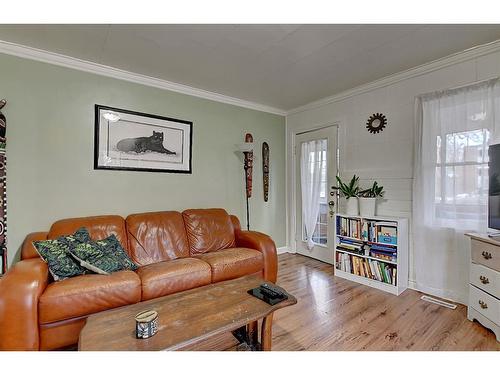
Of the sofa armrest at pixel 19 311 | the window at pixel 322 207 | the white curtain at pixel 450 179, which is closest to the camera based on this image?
the sofa armrest at pixel 19 311

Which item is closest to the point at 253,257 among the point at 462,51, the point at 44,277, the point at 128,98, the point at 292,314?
the point at 292,314

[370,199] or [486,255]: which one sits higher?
[370,199]

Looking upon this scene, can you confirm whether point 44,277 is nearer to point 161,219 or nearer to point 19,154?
point 161,219

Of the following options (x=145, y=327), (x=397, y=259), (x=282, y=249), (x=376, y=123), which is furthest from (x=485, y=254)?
(x=282, y=249)

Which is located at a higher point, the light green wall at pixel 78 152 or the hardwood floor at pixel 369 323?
the light green wall at pixel 78 152

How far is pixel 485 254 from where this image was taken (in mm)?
1893

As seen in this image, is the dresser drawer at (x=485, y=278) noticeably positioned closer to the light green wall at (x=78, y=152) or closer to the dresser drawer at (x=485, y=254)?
the dresser drawer at (x=485, y=254)

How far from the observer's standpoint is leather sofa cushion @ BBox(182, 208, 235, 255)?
273cm

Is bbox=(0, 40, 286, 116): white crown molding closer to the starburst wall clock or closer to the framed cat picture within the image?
the framed cat picture

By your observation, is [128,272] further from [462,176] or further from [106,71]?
[462,176]

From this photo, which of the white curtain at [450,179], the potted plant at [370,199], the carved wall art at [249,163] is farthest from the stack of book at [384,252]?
the carved wall art at [249,163]

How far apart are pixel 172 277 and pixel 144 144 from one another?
159 centimetres

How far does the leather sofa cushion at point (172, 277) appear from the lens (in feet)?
6.15

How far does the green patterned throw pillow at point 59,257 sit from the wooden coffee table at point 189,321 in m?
0.70
